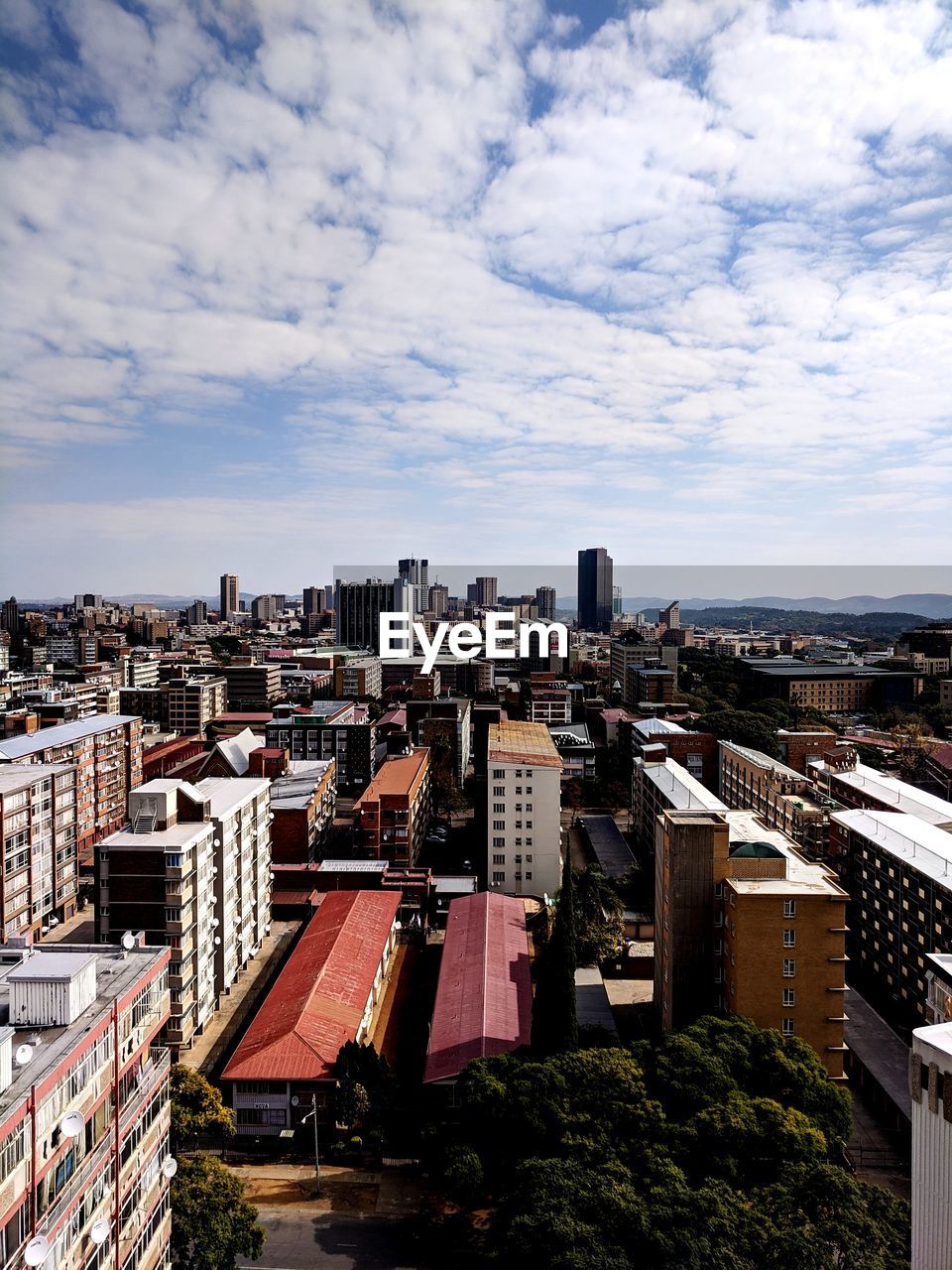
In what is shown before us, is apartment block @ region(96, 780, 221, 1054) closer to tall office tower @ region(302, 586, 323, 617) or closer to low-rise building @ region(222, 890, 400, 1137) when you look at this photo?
A: low-rise building @ region(222, 890, 400, 1137)

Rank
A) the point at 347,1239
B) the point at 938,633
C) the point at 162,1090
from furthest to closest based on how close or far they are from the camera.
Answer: the point at 938,633, the point at 347,1239, the point at 162,1090

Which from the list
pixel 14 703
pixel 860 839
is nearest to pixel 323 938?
pixel 860 839

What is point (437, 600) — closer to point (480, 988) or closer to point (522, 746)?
point (522, 746)

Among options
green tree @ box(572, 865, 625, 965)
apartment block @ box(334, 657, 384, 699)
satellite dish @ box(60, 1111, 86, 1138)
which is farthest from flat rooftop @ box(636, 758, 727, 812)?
apartment block @ box(334, 657, 384, 699)

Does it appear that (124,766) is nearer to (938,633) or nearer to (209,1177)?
(209,1177)

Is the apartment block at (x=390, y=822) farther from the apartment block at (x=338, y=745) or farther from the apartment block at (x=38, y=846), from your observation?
the apartment block at (x=338, y=745)
